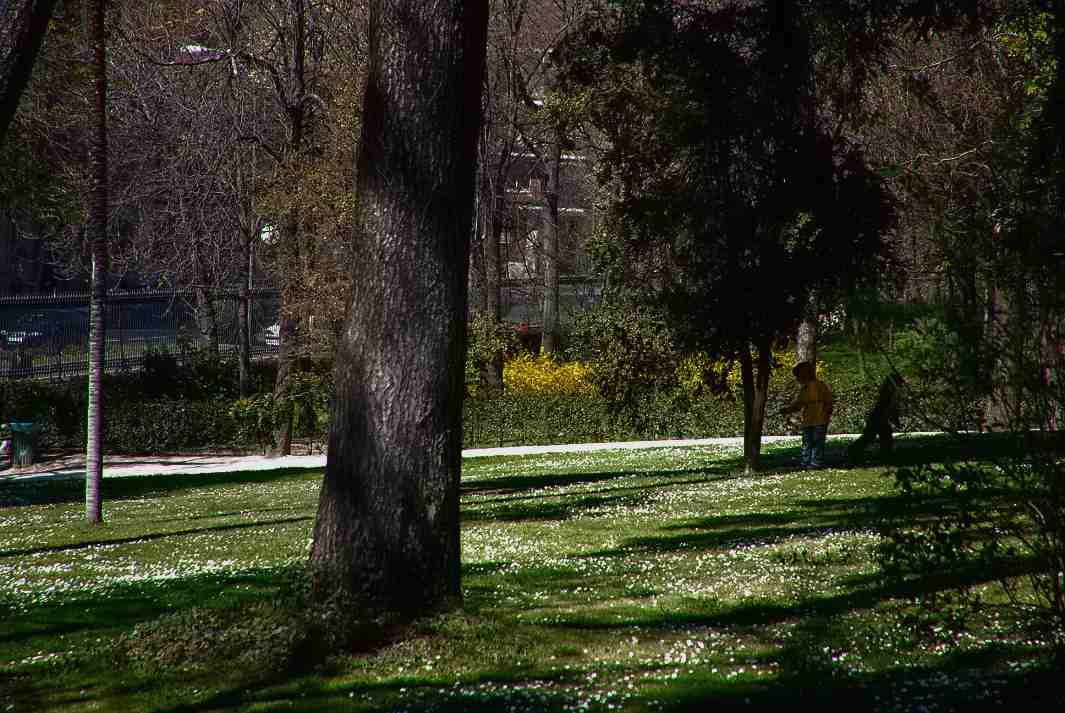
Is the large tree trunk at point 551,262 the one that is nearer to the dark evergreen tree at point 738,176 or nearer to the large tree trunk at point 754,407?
the large tree trunk at point 754,407

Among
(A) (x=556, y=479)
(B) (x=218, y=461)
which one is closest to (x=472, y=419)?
(B) (x=218, y=461)

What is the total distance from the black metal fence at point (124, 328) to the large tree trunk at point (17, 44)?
934 inches

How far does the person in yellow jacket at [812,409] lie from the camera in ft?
55.5

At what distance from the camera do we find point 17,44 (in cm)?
635

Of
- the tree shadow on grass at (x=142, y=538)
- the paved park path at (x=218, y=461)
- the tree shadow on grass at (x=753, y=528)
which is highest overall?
the tree shadow on grass at (x=753, y=528)

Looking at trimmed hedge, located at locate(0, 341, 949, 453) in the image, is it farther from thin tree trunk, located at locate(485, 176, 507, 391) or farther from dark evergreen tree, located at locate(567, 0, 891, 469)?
dark evergreen tree, located at locate(567, 0, 891, 469)

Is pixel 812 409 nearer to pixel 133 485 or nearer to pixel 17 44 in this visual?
pixel 133 485

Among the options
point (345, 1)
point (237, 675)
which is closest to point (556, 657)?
point (237, 675)

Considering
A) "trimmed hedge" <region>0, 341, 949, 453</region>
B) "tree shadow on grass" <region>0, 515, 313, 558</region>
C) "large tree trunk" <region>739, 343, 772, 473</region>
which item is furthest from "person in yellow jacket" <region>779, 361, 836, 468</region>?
"trimmed hedge" <region>0, 341, 949, 453</region>

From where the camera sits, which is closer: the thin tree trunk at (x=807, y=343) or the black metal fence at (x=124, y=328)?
the thin tree trunk at (x=807, y=343)

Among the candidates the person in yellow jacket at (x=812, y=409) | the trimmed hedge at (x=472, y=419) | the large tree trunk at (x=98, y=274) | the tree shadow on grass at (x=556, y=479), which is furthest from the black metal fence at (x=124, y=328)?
the person in yellow jacket at (x=812, y=409)

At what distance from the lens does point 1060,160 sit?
211 inches

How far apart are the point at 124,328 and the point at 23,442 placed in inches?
286

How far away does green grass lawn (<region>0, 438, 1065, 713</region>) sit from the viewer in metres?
5.64
